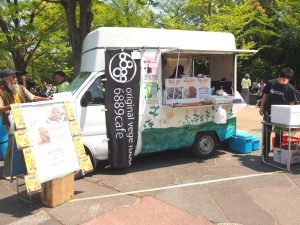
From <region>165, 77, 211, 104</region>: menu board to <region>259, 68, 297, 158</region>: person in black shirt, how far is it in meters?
1.23

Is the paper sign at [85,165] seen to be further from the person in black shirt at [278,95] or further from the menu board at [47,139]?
the person in black shirt at [278,95]

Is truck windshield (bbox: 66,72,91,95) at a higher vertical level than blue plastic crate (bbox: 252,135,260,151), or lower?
higher

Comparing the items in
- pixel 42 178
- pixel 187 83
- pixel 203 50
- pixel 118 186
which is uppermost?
pixel 203 50

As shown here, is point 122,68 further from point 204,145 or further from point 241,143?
point 241,143

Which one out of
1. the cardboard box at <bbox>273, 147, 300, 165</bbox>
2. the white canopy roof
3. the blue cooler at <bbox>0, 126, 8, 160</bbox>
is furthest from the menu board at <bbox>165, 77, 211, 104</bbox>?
the blue cooler at <bbox>0, 126, 8, 160</bbox>

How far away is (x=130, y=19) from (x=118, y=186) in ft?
52.2

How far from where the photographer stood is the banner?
664 cm

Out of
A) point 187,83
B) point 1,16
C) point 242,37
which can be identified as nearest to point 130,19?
point 1,16

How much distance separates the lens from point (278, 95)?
7.30 meters

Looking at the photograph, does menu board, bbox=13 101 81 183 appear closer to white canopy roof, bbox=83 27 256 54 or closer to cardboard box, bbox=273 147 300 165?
white canopy roof, bbox=83 27 256 54

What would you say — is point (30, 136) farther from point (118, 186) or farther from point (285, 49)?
point (285, 49)

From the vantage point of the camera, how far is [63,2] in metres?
10.9

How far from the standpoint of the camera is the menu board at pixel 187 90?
7.16 m

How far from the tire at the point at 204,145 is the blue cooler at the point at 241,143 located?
0.67 m
